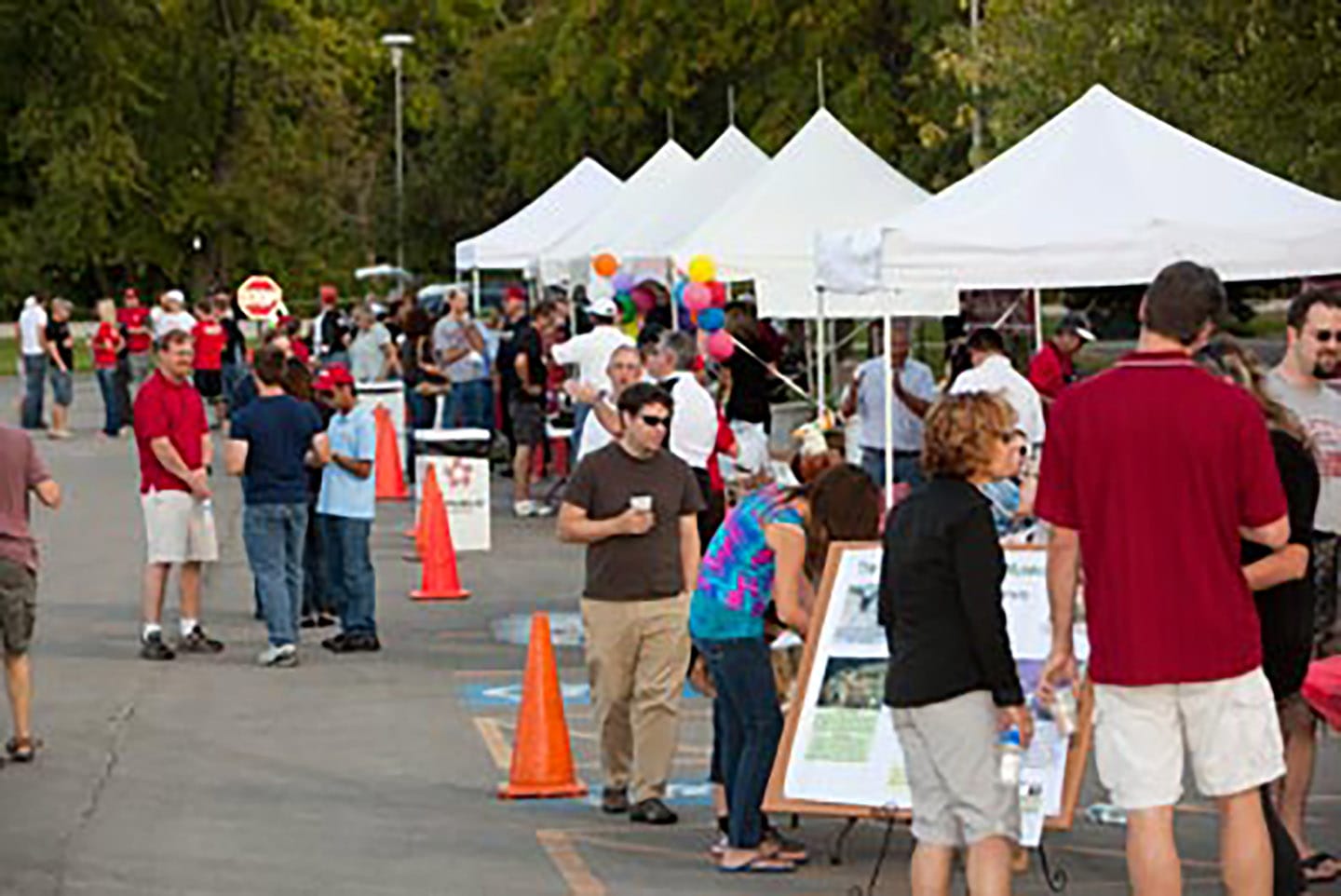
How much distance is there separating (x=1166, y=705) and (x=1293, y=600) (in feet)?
3.79

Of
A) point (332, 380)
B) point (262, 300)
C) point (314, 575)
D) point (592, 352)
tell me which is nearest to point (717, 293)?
point (592, 352)

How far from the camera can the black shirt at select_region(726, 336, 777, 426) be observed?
21.0 meters

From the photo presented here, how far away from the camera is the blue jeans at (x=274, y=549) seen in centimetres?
1577

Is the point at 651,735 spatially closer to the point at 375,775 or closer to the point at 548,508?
the point at 375,775

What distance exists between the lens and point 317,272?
255 feet

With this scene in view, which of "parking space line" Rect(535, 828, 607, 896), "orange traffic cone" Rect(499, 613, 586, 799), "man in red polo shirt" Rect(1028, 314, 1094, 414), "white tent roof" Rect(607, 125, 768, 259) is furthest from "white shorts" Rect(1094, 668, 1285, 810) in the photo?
"white tent roof" Rect(607, 125, 768, 259)

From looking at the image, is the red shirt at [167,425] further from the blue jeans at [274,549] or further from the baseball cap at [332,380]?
the baseball cap at [332,380]

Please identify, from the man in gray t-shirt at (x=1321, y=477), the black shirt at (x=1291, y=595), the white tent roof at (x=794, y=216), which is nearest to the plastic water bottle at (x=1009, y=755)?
the black shirt at (x=1291, y=595)

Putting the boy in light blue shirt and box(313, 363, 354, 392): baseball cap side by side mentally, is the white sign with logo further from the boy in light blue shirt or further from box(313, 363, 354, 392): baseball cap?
the boy in light blue shirt

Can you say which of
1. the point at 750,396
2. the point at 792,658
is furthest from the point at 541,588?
the point at 792,658

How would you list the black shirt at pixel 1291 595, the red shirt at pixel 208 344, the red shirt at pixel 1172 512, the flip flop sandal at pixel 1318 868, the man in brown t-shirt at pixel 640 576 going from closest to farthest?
the red shirt at pixel 1172 512
the black shirt at pixel 1291 595
the flip flop sandal at pixel 1318 868
the man in brown t-shirt at pixel 640 576
the red shirt at pixel 208 344

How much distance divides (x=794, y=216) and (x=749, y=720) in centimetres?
1138

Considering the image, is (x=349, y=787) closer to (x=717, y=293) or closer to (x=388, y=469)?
(x=717, y=293)

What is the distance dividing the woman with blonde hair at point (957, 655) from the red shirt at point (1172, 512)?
15.4 inches
